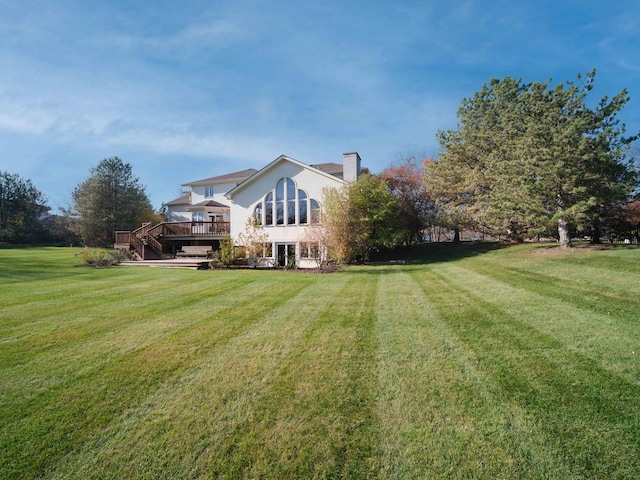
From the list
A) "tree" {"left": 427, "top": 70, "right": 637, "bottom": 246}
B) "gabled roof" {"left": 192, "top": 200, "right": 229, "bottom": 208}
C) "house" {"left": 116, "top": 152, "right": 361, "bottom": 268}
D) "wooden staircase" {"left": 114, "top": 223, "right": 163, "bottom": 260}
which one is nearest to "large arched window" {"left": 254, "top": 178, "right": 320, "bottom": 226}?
"house" {"left": 116, "top": 152, "right": 361, "bottom": 268}

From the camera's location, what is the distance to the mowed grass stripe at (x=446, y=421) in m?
2.33

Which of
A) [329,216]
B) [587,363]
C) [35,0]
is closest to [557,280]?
[587,363]

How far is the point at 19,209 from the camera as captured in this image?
1673 inches

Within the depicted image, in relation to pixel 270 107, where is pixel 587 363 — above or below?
below

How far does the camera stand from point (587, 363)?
3709 mm

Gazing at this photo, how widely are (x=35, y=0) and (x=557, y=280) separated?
1568 cm

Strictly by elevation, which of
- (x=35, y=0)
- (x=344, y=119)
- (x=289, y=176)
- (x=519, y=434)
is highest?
(x=344, y=119)

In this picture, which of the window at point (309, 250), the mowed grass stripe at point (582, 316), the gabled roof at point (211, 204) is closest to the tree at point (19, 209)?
the gabled roof at point (211, 204)

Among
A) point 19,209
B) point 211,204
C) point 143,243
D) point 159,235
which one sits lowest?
point 143,243

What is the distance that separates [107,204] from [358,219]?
33.9 m

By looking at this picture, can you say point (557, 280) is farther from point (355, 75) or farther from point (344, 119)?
point (344, 119)

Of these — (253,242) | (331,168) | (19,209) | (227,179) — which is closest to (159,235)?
(227,179)

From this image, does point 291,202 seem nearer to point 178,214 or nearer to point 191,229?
point 191,229

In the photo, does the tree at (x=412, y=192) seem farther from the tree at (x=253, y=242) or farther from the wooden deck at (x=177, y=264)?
the wooden deck at (x=177, y=264)
